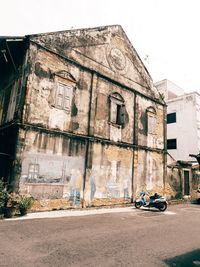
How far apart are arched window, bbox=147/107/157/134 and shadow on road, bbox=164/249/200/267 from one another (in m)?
10.5

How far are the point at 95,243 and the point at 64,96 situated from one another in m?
7.22

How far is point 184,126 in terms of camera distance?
79.5ft

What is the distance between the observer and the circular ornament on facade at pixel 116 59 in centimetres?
1351

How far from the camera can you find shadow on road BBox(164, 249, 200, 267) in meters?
4.31

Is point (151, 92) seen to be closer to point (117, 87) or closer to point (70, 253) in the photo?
point (117, 87)

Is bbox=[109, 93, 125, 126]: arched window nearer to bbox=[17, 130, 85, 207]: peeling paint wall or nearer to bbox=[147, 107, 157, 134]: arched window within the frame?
bbox=[147, 107, 157, 134]: arched window

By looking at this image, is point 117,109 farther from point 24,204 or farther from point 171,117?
point 171,117

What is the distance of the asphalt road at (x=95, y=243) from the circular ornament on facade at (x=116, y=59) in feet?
31.0

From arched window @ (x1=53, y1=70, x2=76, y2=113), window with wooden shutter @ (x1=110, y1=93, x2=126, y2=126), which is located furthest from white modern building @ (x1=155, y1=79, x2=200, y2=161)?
arched window @ (x1=53, y1=70, x2=76, y2=113)

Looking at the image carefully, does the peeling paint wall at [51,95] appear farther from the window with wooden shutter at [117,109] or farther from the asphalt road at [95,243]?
the asphalt road at [95,243]

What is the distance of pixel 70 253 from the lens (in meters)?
4.64

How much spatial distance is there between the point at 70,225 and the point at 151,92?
37.9 ft

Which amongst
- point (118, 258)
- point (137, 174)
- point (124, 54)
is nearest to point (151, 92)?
point (124, 54)

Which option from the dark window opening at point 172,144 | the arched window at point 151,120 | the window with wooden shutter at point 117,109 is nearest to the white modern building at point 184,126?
the dark window opening at point 172,144
